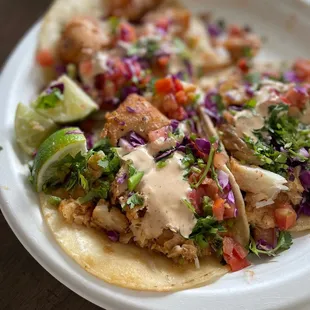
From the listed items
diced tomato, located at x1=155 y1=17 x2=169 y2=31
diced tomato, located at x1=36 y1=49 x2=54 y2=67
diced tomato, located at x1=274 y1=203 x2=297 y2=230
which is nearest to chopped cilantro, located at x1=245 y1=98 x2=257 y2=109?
diced tomato, located at x1=274 y1=203 x2=297 y2=230

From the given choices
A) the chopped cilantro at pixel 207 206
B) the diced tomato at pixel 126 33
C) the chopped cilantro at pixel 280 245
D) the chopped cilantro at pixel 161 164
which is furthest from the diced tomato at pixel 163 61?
the chopped cilantro at pixel 280 245

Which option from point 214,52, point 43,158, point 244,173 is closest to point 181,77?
point 214,52

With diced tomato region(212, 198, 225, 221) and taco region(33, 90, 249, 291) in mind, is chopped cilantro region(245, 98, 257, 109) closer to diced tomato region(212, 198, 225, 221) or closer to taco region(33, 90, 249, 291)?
taco region(33, 90, 249, 291)

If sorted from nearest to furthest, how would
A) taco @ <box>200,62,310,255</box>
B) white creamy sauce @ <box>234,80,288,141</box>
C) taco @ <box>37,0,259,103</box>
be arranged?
taco @ <box>200,62,310,255</box>
white creamy sauce @ <box>234,80,288,141</box>
taco @ <box>37,0,259,103</box>

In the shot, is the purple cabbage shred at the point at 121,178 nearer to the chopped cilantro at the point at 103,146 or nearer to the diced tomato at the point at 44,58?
the chopped cilantro at the point at 103,146

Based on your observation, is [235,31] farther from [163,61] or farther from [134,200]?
[134,200]

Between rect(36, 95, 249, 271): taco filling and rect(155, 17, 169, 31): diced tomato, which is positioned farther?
rect(155, 17, 169, 31): diced tomato
